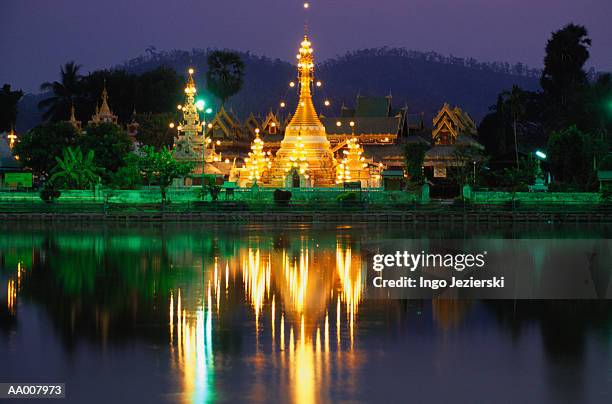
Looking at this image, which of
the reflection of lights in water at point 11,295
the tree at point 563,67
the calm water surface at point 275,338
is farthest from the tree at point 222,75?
the reflection of lights in water at point 11,295

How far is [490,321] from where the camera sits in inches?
774

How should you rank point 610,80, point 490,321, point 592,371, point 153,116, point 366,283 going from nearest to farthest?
1. point 592,371
2. point 490,321
3. point 366,283
4. point 610,80
5. point 153,116

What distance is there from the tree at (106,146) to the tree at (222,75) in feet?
133

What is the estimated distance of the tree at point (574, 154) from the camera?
58.8m

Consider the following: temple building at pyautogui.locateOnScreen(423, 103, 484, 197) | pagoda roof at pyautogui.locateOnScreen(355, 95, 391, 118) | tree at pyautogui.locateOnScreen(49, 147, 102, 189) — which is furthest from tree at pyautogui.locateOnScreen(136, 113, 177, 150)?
tree at pyautogui.locateOnScreen(49, 147, 102, 189)

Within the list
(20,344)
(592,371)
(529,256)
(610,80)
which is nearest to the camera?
(592,371)

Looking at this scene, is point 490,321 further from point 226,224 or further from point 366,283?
point 226,224

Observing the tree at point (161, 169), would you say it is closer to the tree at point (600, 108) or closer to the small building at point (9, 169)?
the small building at point (9, 169)

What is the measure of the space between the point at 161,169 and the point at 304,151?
886cm

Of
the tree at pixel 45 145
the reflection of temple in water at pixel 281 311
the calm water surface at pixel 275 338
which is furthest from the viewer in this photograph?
the tree at pixel 45 145

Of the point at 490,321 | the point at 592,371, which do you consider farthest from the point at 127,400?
the point at 490,321

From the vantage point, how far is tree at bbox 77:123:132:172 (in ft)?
205

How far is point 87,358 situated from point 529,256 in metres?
16.7

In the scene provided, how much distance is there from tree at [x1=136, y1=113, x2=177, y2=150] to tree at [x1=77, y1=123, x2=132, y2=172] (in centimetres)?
2181
